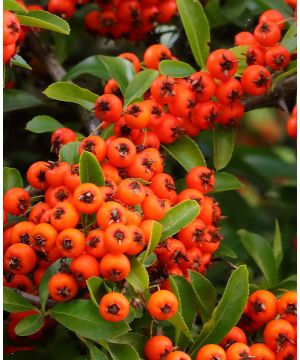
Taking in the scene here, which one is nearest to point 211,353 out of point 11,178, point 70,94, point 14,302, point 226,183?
point 14,302

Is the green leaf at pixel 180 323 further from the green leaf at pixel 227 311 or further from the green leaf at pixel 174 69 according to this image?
the green leaf at pixel 174 69

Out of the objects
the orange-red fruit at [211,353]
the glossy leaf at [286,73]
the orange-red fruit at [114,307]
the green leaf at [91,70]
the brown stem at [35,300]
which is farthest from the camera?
the green leaf at [91,70]

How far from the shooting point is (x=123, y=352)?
6.00ft

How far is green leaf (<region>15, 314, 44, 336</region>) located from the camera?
1839 mm

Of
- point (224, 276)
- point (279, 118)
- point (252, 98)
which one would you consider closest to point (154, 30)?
point (252, 98)

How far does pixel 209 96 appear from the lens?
216 cm

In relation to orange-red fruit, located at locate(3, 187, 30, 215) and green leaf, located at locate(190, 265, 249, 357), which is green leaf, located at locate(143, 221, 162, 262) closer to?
green leaf, located at locate(190, 265, 249, 357)

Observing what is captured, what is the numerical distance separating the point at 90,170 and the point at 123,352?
0.42 meters

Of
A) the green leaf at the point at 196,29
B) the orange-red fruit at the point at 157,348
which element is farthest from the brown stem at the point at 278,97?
the orange-red fruit at the point at 157,348

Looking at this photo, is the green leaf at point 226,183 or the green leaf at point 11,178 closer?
the green leaf at point 11,178

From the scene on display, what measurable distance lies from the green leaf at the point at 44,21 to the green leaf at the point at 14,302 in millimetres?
638

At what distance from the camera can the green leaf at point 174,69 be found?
83.5 inches

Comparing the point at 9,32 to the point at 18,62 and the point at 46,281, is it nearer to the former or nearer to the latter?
the point at 18,62

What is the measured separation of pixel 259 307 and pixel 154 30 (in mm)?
1173
